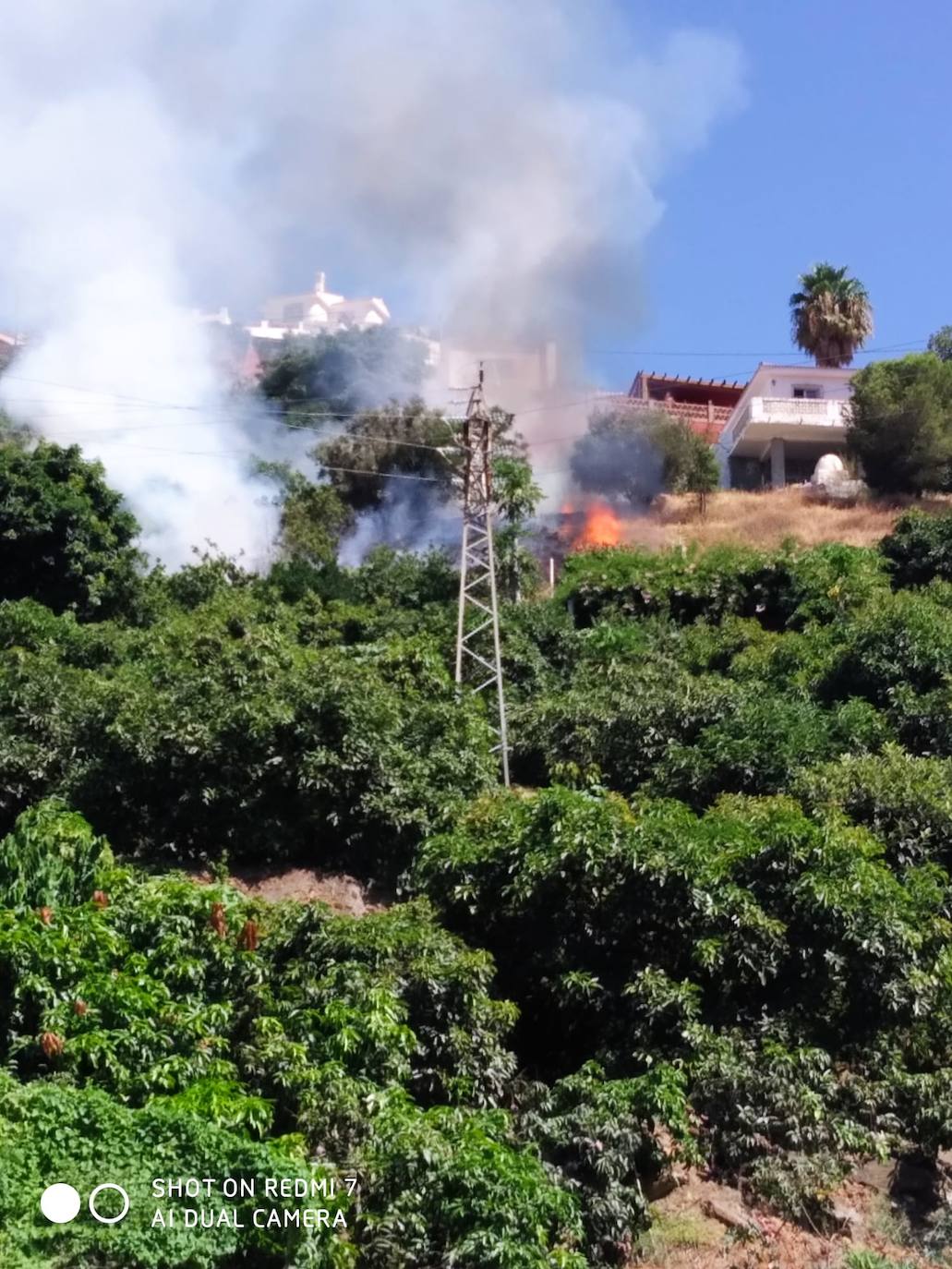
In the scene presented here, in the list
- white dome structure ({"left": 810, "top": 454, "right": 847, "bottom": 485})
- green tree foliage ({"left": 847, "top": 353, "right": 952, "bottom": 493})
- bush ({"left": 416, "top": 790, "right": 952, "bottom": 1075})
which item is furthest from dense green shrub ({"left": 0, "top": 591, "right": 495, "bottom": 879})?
white dome structure ({"left": 810, "top": 454, "right": 847, "bottom": 485})

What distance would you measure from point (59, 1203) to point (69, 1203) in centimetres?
7

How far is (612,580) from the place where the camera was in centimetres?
3288

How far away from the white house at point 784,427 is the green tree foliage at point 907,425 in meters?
2.39

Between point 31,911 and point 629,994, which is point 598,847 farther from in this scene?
point 31,911

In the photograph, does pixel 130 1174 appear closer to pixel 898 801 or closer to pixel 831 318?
pixel 898 801

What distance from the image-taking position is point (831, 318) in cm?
4822

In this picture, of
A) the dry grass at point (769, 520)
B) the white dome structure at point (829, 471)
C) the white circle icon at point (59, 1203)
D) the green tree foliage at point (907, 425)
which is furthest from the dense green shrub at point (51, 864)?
the white dome structure at point (829, 471)

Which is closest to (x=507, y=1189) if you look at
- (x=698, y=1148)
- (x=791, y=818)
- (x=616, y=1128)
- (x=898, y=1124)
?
(x=616, y=1128)

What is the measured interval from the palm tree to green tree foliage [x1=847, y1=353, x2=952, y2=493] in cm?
616

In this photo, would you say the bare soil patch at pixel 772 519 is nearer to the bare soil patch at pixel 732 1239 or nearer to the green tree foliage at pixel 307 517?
the green tree foliage at pixel 307 517

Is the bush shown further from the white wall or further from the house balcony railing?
the white wall

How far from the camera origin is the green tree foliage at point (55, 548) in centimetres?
3173

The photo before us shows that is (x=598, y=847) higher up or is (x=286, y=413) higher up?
(x=286, y=413)

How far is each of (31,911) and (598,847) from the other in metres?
5.38
